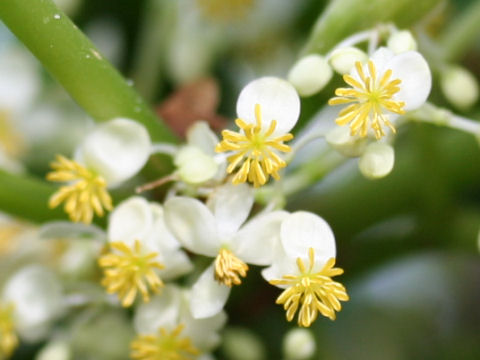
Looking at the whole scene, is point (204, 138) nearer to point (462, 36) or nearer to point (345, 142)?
point (345, 142)

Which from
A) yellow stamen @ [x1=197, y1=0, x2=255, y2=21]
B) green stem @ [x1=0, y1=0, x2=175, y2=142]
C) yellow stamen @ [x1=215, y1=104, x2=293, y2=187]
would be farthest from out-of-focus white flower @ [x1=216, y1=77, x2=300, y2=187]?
yellow stamen @ [x1=197, y1=0, x2=255, y2=21]

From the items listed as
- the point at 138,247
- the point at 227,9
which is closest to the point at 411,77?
the point at 138,247

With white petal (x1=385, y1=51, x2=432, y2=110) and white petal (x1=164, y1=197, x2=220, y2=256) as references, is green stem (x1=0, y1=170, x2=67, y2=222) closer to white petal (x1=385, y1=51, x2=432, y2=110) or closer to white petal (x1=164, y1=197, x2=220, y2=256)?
white petal (x1=164, y1=197, x2=220, y2=256)

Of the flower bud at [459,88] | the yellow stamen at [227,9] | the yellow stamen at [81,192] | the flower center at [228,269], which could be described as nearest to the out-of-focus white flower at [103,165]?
the yellow stamen at [81,192]

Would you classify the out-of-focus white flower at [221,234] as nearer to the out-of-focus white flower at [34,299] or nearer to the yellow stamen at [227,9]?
the out-of-focus white flower at [34,299]

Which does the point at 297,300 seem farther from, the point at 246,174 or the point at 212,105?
the point at 212,105
